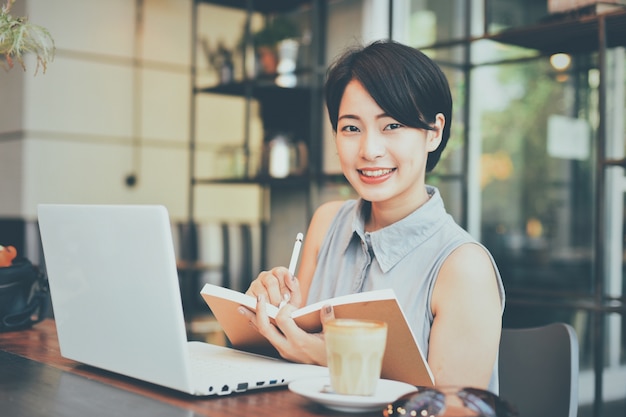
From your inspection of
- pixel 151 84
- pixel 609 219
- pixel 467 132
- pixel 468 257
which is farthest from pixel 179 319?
pixel 151 84

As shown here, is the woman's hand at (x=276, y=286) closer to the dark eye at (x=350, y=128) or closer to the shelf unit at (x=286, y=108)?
the dark eye at (x=350, y=128)

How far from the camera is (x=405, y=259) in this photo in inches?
58.4

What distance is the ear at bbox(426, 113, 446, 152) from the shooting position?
152cm

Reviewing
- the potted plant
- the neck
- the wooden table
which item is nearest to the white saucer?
the wooden table

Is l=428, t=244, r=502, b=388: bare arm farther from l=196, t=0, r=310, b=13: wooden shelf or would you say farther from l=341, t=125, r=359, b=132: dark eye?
l=196, t=0, r=310, b=13: wooden shelf

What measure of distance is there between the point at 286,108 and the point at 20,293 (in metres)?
3.04

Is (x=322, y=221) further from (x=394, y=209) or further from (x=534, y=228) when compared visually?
(x=534, y=228)

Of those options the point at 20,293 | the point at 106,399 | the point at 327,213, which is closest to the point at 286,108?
the point at 327,213

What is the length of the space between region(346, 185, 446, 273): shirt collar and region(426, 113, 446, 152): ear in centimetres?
12

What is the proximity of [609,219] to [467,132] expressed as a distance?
3.14ft

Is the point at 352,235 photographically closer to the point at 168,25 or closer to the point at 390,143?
the point at 390,143

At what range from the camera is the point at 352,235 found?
1.61m

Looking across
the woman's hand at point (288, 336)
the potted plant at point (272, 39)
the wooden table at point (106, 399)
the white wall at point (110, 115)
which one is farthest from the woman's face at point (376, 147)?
the white wall at point (110, 115)

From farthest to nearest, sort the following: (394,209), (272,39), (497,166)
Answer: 1. (497,166)
2. (272,39)
3. (394,209)
